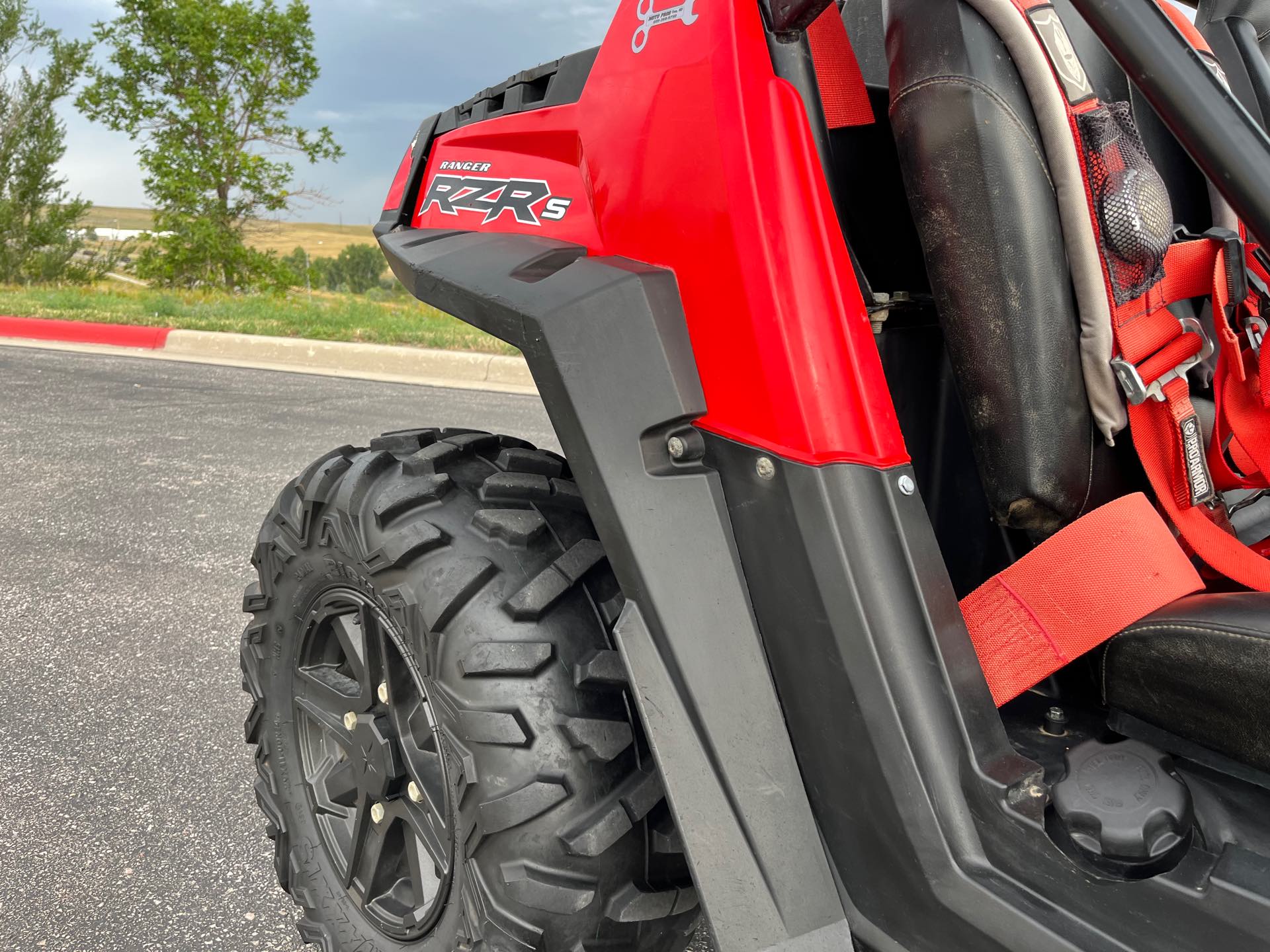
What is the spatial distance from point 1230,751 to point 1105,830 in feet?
0.62

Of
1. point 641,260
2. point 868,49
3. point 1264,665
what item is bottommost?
point 1264,665

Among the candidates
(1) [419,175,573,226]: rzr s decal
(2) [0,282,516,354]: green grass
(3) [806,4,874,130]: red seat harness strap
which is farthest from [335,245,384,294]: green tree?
(3) [806,4,874,130]: red seat harness strap

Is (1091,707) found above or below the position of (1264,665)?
below

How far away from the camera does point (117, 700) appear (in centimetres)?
243

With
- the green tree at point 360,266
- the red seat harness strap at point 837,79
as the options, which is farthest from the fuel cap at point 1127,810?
the green tree at point 360,266

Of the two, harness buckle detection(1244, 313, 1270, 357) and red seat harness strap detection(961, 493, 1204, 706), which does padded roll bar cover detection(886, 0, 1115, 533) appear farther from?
harness buckle detection(1244, 313, 1270, 357)

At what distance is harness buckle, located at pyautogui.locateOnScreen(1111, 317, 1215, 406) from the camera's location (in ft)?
3.71

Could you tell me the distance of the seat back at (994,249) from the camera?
1.06 m

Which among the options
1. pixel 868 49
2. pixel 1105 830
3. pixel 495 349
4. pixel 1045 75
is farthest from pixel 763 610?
pixel 495 349

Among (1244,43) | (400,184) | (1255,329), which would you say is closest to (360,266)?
(400,184)

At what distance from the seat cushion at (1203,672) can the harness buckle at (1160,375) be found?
0.23m

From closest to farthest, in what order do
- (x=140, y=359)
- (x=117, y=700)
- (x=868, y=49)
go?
(x=868, y=49)
(x=117, y=700)
(x=140, y=359)

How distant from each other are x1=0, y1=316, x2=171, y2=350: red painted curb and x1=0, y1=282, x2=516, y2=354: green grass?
254 millimetres

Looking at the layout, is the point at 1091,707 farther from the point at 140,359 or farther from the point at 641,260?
the point at 140,359
